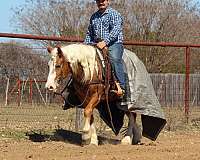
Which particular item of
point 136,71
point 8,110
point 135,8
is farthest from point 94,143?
point 135,8

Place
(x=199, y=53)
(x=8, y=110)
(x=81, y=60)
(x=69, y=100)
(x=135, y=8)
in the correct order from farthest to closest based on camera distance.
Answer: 1. (x=135, y=8)
2. (x=199, y=53)
3. (x=8, y=110)
4. (x=69, y=100)
5. (x=81, y=60)

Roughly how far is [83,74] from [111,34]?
813 mm

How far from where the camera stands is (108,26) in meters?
8.91

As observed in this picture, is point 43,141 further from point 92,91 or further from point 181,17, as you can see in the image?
point 181,17

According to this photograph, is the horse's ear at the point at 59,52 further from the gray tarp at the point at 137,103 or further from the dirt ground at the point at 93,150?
the dirt ground at the point at 93,150

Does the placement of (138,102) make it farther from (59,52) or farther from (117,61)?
(59,52)

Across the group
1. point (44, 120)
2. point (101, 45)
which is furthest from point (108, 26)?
point (44, 120)

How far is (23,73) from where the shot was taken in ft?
37.1

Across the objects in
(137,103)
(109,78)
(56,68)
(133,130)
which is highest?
(56,68)

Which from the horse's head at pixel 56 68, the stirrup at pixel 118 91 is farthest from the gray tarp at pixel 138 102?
the horse's head at pixel 56 68

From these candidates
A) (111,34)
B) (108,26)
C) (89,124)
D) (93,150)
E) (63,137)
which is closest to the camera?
(93,150)

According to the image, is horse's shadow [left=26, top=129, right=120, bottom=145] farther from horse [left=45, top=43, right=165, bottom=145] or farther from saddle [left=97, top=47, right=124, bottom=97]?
saddle [left=97, top=47, right=124, bottom=97]

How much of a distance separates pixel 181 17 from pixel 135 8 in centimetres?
263

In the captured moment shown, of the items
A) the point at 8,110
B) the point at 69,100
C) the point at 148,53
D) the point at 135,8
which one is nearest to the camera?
Result: the point at 69,100
